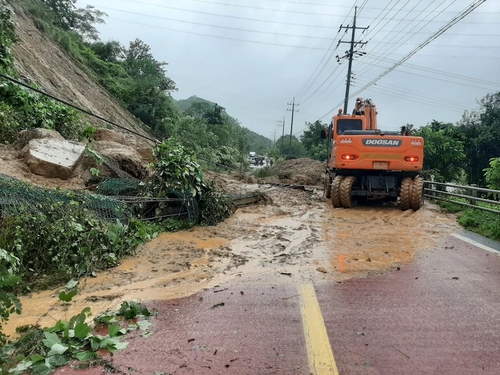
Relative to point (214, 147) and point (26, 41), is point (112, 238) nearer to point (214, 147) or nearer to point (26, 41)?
point (26, 41)

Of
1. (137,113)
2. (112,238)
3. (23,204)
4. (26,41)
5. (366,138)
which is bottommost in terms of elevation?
(112,238)

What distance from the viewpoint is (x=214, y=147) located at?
1375 inches

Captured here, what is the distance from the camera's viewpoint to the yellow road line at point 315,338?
299cm

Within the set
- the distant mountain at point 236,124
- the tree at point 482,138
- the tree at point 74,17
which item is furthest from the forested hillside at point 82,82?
the tree at point 482,138

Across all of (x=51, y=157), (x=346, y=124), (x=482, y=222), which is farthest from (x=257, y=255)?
(x=346, y=124)

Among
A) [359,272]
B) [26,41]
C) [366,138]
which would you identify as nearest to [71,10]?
[26,41]

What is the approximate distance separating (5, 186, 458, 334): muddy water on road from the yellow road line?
886mm

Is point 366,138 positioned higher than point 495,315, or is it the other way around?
point 366,138

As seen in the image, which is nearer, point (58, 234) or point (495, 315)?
point (495, 315)

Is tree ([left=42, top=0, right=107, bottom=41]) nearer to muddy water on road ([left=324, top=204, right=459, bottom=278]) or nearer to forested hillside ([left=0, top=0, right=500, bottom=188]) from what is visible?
forested hillside ([left=0, top=0, right=500, bottom=188])

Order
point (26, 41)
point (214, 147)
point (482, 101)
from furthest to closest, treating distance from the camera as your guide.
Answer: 1. point (214, 147)
2. point (482, 101)
3. point (26, 41)

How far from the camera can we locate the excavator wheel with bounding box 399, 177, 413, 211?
11.1 m

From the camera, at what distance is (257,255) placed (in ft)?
21.6

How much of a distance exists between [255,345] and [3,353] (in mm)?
1886
